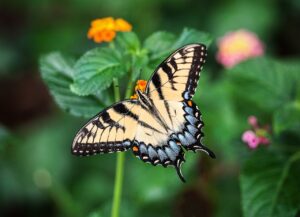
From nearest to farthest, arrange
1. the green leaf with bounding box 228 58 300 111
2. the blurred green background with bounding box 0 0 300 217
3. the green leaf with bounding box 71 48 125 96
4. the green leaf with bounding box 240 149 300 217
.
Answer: the green leaf with bounding box 71 48 125 96, the green leaf with bounding box 240 149 300 217, the green leaf with bounding box 228 58 300 111, the blurred green background with bounding box 0 0 300 217

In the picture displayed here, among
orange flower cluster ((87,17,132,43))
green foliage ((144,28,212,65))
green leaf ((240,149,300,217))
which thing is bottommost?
green leaf ((240,149,300,217))

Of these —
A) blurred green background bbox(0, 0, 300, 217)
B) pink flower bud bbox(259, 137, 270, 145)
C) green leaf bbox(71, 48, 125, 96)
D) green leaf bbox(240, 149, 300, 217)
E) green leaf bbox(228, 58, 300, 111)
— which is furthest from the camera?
blurred green background bbox(0, 0, 300, 217)

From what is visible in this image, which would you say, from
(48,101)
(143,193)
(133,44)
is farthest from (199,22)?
(133,44)

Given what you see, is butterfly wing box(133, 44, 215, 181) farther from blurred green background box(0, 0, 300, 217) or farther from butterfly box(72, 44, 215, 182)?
blurred green background box(0, 0, 300, 217)

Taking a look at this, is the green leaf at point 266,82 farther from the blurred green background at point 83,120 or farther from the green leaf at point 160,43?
the green leaf at point 160,43

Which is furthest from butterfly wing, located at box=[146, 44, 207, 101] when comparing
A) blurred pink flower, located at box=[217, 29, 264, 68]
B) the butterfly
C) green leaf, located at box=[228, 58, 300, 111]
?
blurred pink flower, located at box=[217, 29, 264, 68]

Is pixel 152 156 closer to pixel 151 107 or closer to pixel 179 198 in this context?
pixel 151 107

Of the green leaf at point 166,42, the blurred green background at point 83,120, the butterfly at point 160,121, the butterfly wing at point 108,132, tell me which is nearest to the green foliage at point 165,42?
the green leaf at point 166,42
